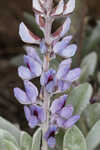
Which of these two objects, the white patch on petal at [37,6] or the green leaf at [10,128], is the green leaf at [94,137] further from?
the white patch on petal at [37,6]

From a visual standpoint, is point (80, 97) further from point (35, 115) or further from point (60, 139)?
point (35, 115)

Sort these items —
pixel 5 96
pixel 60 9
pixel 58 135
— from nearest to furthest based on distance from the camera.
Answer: pixel 60 9 → pixel 58 135 → pixel 5 96

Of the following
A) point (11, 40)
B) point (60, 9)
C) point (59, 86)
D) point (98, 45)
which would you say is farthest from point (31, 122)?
point (11, 40)

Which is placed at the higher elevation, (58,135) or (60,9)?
(60,9)

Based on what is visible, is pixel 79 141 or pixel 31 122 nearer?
pixel 31 122

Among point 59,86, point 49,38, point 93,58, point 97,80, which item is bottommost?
point 97,80

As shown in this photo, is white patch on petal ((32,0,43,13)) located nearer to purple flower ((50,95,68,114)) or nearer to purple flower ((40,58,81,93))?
purple flower ((40,58,81,93))

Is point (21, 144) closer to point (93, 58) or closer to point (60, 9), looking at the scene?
point (60, 9)

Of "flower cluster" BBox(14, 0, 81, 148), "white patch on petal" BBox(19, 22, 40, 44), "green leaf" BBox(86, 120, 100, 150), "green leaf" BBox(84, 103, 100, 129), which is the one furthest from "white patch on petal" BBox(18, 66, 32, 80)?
"green leaf" BBox(84, 103, 100, 129)
